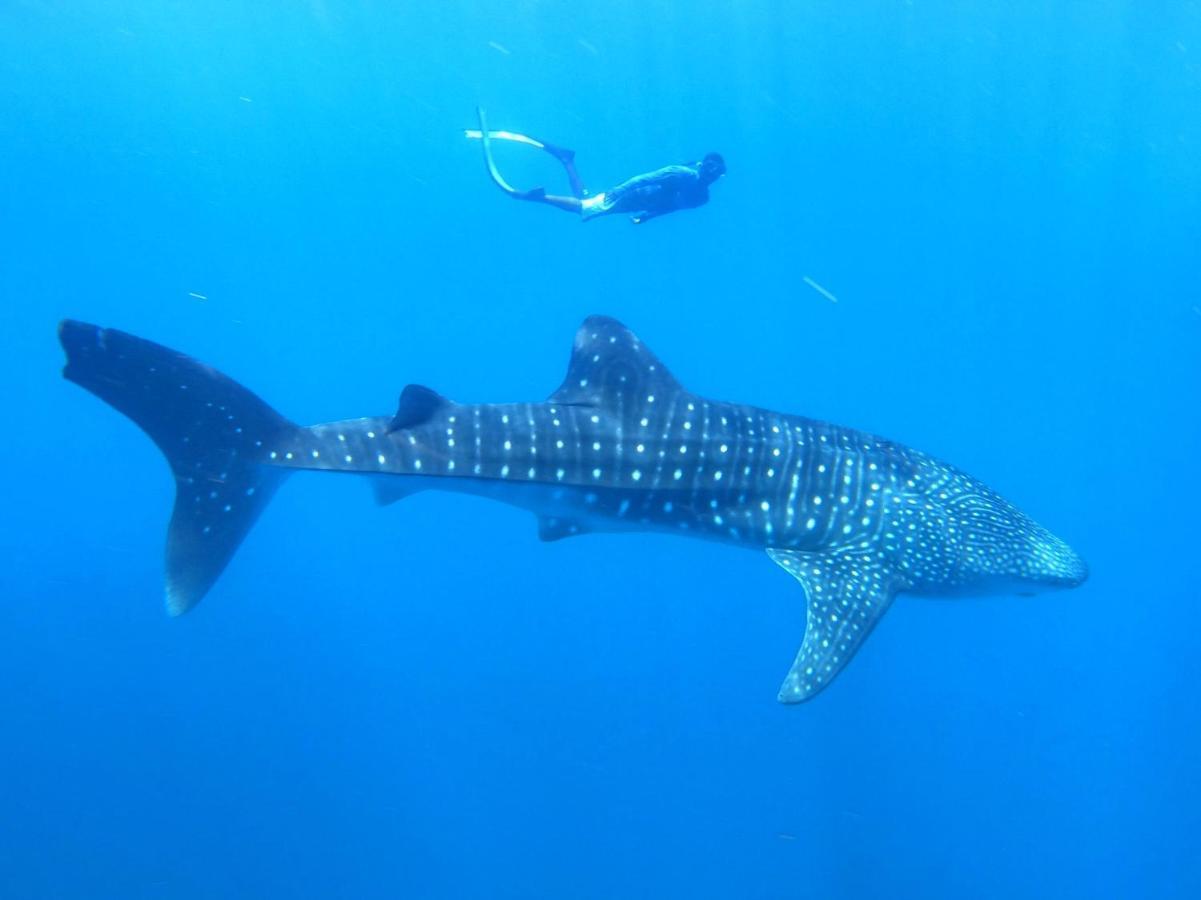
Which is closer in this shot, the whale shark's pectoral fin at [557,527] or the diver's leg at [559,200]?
the whale shark's pectoral fin at [557,527]

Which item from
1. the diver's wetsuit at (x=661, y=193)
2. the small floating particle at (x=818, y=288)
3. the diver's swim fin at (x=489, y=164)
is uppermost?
the small floating particle at (x=818, y=288)

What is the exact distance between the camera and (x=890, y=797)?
11.4 metres

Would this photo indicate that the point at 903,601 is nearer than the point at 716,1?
Yes

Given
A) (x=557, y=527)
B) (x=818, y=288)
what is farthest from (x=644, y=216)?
(x=818, y=288)

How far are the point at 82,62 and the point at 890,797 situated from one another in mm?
45127

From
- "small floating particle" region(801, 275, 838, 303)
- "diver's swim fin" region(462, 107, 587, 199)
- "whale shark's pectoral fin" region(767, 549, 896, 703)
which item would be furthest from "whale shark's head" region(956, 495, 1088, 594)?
"small floating particle" region(801, 275, 838, 303)

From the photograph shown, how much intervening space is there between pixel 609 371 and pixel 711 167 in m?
7.72

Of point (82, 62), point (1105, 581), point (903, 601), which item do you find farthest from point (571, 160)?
A: point (82, 62)

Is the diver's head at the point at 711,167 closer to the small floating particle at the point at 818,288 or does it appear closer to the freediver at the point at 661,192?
the freediver at the point at 661,192

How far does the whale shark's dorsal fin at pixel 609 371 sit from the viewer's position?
6.34m

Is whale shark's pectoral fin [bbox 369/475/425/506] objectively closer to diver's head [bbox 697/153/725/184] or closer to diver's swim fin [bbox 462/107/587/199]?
diver's head [bbox 697/153/725/184]

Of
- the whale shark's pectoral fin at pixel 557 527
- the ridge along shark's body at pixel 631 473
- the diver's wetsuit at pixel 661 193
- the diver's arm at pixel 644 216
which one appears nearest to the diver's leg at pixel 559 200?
the diver's wetsuit at pixel 661 193

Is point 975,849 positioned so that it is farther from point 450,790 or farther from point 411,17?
point 411,17

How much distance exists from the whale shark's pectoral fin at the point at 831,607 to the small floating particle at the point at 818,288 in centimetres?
1737
